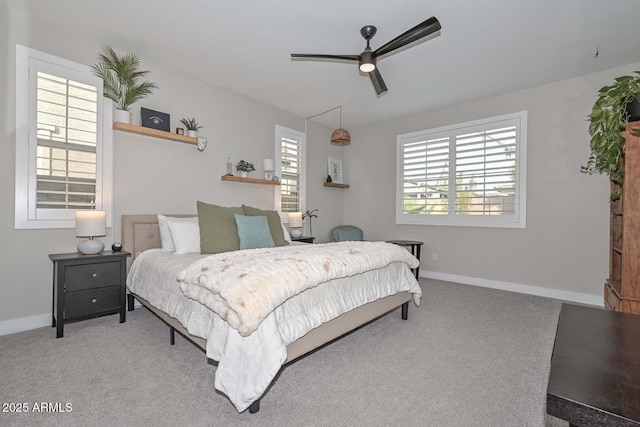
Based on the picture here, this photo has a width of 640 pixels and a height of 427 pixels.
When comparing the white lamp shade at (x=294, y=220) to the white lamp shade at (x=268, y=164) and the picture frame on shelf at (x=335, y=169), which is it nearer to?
the white lamp shade at (x=268, y=164)

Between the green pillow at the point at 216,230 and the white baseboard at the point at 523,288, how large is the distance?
340 centimetres

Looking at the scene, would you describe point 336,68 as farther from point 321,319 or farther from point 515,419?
point 515,419

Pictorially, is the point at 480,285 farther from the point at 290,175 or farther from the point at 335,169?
Result: the point at 290,175

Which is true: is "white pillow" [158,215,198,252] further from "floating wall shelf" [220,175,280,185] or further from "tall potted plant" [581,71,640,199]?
"tall potted plant" [581,71,640,199]

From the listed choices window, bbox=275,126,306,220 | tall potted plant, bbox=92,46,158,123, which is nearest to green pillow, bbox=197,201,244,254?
tall potted plant, bbox=92,46,158,123

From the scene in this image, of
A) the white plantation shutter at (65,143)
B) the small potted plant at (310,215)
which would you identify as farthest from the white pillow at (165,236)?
the small potted plant at (310,215)

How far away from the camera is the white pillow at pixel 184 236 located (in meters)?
2.96

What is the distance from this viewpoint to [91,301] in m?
2.65

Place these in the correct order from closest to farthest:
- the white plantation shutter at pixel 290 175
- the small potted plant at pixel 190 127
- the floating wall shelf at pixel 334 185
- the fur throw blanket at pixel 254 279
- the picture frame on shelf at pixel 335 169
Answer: the fur throw blanket at pixel 254 279 < the small potted plant at pixel 190 127 < the white plantation shutter at pixel 290 175 < the floating wall shelf at pixel 334 185 < the picture frame on shelf at pixel 335 169

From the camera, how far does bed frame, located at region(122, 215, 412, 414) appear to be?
1.89 metres

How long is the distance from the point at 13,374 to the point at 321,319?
206cm

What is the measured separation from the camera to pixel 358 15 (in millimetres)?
2588

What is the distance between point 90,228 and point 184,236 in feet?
2.64

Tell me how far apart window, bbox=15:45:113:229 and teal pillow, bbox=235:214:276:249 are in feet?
4.60
